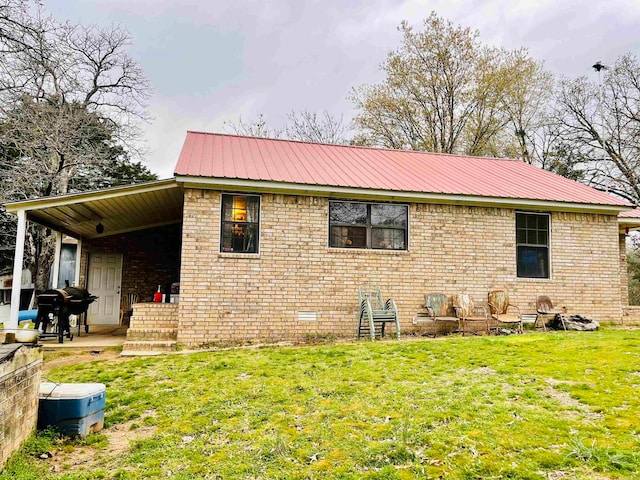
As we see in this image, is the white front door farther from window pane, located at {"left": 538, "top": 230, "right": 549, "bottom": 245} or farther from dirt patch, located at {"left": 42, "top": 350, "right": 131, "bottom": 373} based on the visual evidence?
window pane, located at {"left": 538, "top": 230, "right": 549, "bottom": 245}

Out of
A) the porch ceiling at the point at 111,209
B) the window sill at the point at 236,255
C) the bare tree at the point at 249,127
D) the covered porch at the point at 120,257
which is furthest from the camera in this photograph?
the bare tree at the point at 249,127

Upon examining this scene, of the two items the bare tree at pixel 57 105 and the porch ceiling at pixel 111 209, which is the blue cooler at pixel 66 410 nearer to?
the porch ceiling at pixel 111 209

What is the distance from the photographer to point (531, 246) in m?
10.5

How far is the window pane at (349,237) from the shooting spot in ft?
31.5

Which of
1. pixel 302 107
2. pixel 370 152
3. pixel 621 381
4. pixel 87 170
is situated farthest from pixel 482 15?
pixel 621 381

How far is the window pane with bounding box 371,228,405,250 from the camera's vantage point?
9.79 meters

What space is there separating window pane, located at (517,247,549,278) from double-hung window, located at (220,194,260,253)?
19.7 feet

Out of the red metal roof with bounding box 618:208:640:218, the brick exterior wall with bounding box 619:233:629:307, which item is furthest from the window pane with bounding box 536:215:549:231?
the brick exterior wall with bounding box 619:233:629:307

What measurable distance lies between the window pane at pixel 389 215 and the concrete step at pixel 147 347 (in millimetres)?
4742

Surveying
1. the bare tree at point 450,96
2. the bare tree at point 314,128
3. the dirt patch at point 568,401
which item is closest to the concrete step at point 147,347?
the dirt patch at point 568,401

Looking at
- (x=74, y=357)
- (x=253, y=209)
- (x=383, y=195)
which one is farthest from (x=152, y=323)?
(x=383, y=195)

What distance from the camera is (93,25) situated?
20156mm

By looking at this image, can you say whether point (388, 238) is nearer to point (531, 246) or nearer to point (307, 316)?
point (307, 316)

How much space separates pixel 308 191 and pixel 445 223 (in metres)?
3.13
